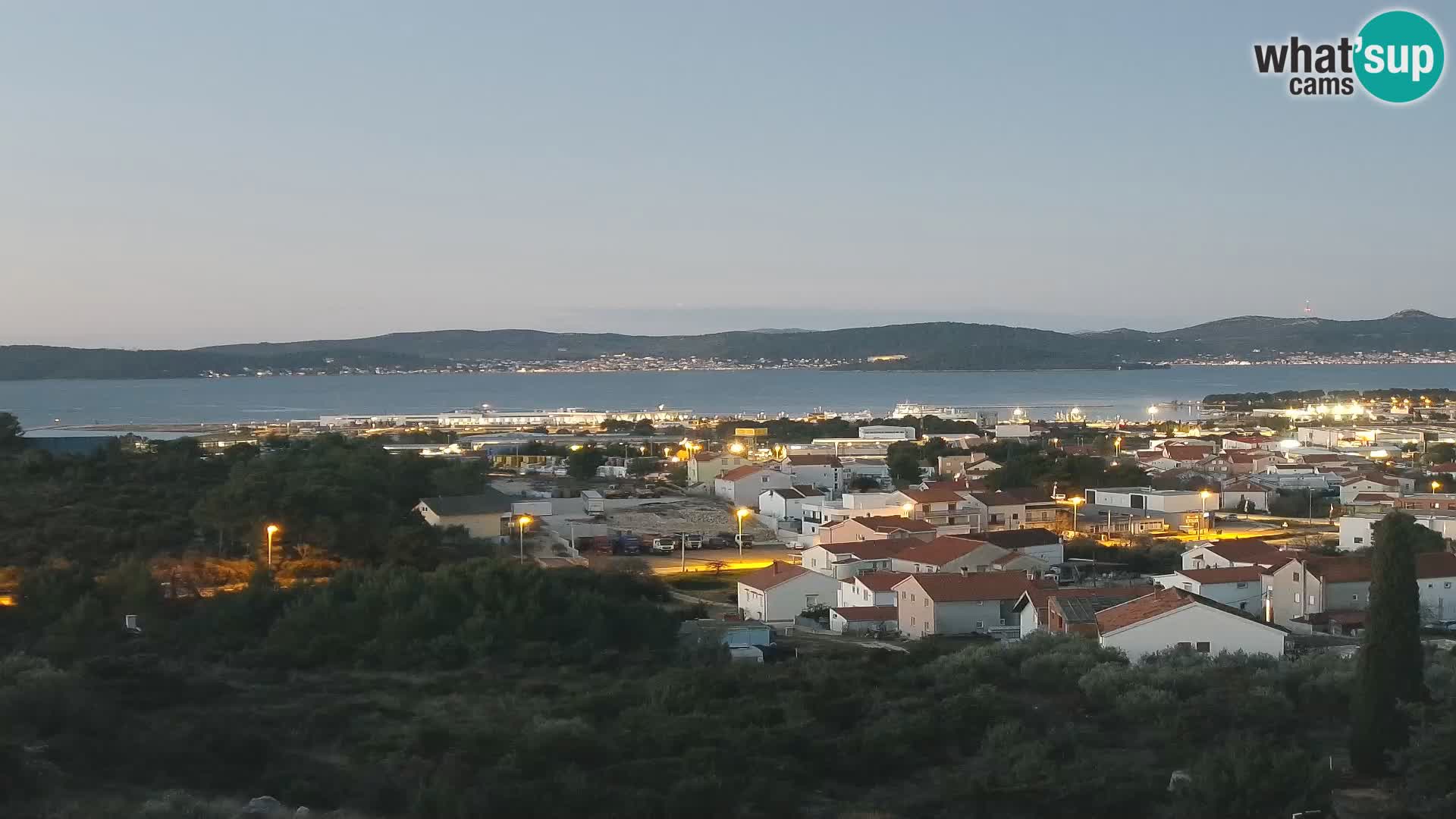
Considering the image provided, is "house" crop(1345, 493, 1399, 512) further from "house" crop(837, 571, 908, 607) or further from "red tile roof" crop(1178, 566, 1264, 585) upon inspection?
"house" crop(837, 571, 908, 607)

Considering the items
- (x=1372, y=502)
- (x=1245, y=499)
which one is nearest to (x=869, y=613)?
(x=1372, y=502)

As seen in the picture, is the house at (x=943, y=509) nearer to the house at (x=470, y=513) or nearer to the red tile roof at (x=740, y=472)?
the red tile roof at (x=740, y=472)

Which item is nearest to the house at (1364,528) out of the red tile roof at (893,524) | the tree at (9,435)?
the red tile roof at (893,524)

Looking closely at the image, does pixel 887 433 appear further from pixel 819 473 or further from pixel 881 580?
pixel 881 580

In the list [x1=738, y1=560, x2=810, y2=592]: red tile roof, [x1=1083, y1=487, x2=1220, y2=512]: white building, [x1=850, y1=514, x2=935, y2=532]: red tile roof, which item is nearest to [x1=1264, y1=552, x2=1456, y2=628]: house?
[x1=738, y1=560, x2=810, y2=592]: red tile roof

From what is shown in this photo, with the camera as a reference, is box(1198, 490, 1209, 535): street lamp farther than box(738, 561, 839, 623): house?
Yes

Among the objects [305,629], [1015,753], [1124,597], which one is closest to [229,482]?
[305,629]
